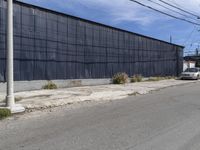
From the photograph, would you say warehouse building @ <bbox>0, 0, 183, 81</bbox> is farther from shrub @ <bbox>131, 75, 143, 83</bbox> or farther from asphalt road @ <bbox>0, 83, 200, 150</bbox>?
asphalt road @ <bbox>0, 83, 200, 150</bbox>

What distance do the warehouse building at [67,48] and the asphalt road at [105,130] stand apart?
8.37m

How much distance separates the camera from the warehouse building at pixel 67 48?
2012cm

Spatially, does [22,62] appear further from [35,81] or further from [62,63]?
[62,63]

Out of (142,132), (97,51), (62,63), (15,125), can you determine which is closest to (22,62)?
(62,63)

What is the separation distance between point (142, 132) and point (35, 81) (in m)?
13.4

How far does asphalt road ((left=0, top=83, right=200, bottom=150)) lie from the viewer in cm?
743

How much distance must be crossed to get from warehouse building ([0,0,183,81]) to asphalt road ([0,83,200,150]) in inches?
330

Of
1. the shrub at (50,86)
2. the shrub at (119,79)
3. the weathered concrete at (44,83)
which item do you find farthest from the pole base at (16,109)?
the shrub at (119,79)

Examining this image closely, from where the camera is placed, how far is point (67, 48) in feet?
79.5

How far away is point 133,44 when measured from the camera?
112 feet

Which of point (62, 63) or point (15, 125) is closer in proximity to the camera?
point (15, 125)

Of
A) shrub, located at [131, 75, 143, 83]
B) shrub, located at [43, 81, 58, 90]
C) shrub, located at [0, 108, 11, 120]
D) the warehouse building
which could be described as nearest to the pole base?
shrub, located at [0, 108, 11, 120]

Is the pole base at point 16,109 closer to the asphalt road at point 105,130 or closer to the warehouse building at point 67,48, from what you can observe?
the asphalt road at point 105,130

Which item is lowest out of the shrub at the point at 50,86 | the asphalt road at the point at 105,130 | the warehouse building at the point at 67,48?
the asphalt road at the point at 105,130
